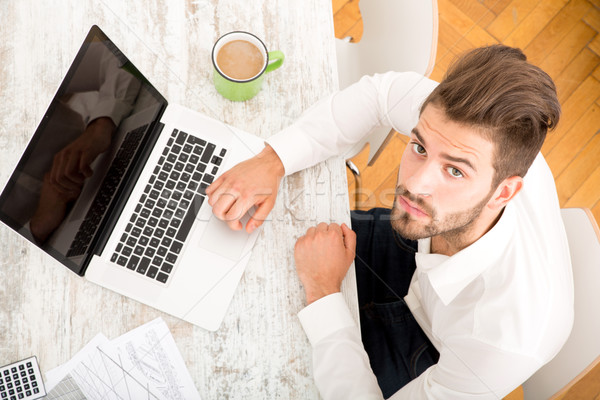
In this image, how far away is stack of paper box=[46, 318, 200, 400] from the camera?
754 mm

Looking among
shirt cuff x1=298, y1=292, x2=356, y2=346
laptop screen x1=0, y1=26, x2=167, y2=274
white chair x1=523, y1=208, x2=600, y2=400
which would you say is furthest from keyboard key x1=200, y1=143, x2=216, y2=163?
white chair x1=523, y1=208, x2=600, y2=400

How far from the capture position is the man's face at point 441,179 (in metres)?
0.76

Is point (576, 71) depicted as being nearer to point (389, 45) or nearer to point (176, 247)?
point (389, 45)

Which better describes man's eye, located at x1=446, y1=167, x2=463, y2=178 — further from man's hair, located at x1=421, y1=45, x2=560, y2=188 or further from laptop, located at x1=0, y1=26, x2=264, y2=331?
laptop, located at x1=0, y1=26, x2=264, y2=331

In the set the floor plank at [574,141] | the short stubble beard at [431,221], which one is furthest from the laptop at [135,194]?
the floor plank at [574,141]

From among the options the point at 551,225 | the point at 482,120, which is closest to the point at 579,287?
the point at 551,225

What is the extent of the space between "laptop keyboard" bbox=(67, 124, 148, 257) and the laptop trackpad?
7.3 inches

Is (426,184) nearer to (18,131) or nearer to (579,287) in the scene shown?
(579,287)

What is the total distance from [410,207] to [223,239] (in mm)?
373

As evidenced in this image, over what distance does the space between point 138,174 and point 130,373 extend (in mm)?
366

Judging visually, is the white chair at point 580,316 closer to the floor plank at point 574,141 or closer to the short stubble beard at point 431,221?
the short stubble beard at point 431,221

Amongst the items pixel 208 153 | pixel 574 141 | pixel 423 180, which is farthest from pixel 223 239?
pixel 574 141

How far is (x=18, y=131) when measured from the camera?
0.83 m

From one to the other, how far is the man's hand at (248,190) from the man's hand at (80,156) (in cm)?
21
